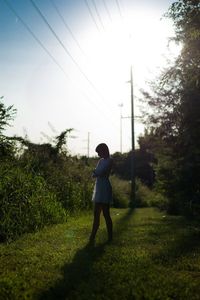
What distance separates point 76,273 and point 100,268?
1.62 feet

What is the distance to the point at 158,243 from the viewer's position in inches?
424

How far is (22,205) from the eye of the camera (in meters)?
12.8

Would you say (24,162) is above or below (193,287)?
above

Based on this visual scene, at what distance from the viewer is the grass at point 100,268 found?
6.36 m

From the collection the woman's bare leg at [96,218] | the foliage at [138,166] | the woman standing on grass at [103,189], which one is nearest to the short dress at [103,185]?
the woman standing on grass at [103,189]

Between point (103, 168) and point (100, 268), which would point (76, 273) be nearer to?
point (100, 268)

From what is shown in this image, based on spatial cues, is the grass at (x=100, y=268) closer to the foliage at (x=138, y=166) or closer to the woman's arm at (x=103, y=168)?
the woman's arm at (x=103, y=168)

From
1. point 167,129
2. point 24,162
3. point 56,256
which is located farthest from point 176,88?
point 56,256

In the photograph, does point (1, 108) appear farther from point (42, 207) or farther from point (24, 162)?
point (42, 207)

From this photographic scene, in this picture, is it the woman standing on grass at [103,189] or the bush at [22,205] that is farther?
the bush at [22,205]

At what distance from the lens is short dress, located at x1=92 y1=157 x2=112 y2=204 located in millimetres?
→ 10883

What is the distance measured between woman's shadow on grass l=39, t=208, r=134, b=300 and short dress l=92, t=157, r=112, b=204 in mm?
951

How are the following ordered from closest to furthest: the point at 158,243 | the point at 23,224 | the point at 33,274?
the point at 33,274
the point at 158,243
the point at 23,224

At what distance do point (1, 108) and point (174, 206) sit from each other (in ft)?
34.1
